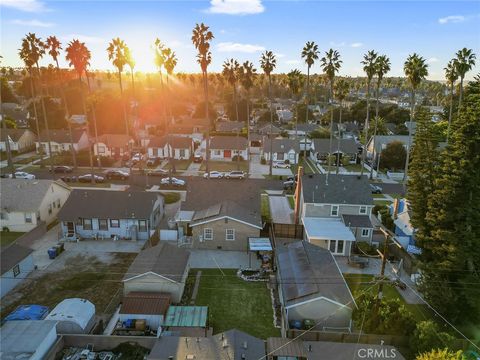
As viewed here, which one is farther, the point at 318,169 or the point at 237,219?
the point at 318,169

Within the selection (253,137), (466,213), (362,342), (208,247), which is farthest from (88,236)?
(253,137)

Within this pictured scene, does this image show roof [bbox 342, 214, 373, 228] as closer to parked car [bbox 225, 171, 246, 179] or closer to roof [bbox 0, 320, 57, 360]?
parked car [bbox 225, 171, 246, 179]

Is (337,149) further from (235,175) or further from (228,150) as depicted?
(235,175)

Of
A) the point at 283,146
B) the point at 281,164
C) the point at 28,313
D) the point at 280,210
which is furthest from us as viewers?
the point at 283,146

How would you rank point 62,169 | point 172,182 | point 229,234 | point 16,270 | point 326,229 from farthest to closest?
point 62,169 → point 172,182 → point 326,229 → point 229,234 → point 16,270

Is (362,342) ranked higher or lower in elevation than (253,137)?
lower

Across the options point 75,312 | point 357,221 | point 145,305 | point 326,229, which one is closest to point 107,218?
point 75,312

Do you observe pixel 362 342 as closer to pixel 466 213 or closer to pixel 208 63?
pixel 466 213

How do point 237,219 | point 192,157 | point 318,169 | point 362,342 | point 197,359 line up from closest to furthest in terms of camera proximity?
point 197,359 < point 362,342 < point 237,219 < point 318,169 < point 192,157
